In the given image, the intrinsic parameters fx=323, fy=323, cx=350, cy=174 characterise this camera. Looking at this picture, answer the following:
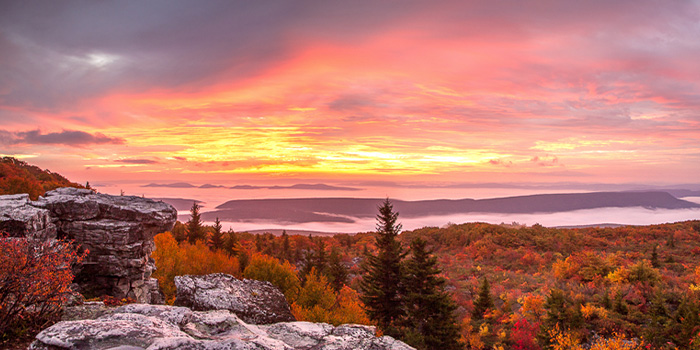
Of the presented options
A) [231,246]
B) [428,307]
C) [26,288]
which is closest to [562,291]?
[428,307]

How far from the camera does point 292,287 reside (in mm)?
28938

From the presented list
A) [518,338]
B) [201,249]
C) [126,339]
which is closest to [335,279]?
[201,249]

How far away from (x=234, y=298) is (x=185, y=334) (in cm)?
785

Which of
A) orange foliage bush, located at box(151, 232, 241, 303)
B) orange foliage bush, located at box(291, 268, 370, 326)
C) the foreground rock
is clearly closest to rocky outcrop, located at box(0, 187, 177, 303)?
orange foliage bush, located at box(291, 268, 370, 326)

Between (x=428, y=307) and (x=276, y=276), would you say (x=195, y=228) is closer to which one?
(x=276, y=276)

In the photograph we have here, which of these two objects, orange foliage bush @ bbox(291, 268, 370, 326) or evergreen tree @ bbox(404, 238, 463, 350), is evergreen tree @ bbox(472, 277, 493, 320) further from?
orange foliage bush @ bbox(291, 268, 370, 326)

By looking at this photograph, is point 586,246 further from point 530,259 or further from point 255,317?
point 255,317

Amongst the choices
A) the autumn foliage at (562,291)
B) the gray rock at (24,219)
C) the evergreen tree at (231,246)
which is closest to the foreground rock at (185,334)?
the gray rock at (24,219)

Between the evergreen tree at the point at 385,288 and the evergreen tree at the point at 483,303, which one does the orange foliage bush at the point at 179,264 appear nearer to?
the evergreen tree at the point at 385,288

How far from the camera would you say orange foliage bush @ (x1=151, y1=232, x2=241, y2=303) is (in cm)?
3015

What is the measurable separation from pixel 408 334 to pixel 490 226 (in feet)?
189

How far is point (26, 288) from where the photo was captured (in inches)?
338

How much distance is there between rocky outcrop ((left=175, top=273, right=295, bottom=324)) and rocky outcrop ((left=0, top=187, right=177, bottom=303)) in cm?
491

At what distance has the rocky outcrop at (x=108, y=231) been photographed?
54.5 feet
